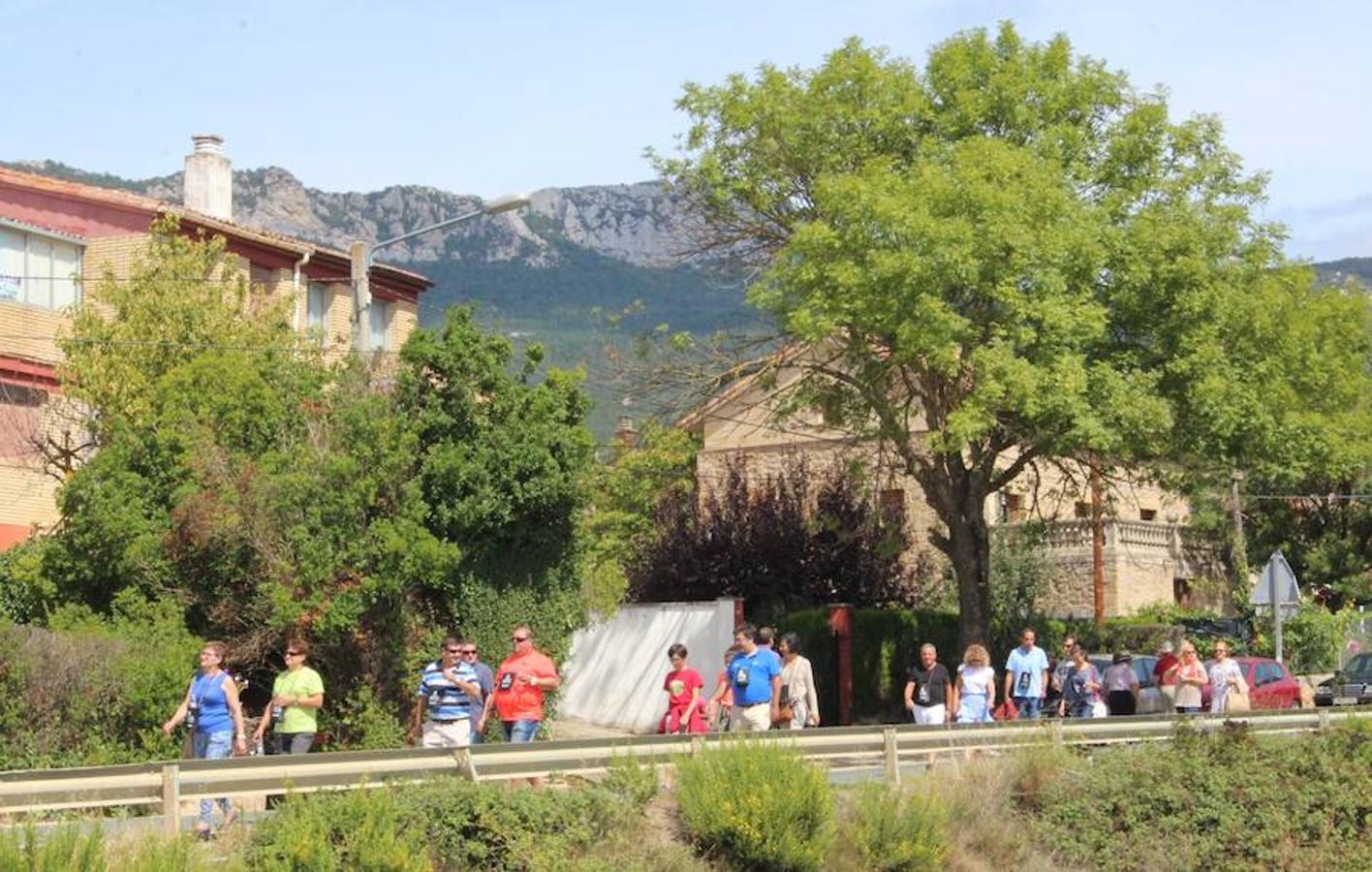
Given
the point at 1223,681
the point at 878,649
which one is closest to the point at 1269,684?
the point at 878,649

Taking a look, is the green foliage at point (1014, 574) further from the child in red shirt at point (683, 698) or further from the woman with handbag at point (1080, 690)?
the child in red shirt at point (683, 698)

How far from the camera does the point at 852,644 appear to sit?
30094 mm

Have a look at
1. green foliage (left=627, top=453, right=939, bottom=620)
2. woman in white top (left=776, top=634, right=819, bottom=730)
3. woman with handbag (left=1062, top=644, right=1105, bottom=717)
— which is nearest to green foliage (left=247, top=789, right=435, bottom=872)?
woman in white top (left=776, top=634, right=819, bottom=730)

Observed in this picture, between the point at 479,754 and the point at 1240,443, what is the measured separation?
1627cm

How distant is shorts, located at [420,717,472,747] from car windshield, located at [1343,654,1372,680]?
77.1 ft

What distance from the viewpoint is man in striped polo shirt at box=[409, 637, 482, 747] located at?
1652 cm

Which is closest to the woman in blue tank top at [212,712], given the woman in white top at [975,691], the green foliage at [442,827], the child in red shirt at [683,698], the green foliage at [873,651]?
the green foliage at [442,827]

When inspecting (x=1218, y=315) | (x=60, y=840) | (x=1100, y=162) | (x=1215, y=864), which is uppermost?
(x=1100, y=162)

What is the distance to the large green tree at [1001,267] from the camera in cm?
2525

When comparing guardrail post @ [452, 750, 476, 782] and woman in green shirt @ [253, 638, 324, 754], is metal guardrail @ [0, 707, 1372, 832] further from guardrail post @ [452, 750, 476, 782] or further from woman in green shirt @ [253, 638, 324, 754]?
woman in green shirt @ [253, 638, 324, 754]

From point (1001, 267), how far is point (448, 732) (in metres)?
11.8

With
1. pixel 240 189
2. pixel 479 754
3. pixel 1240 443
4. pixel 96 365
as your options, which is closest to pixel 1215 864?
pixel 479 754

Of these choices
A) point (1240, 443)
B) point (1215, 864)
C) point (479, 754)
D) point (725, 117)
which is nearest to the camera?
point (479, 754)

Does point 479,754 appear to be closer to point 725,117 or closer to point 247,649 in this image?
point 247,649
